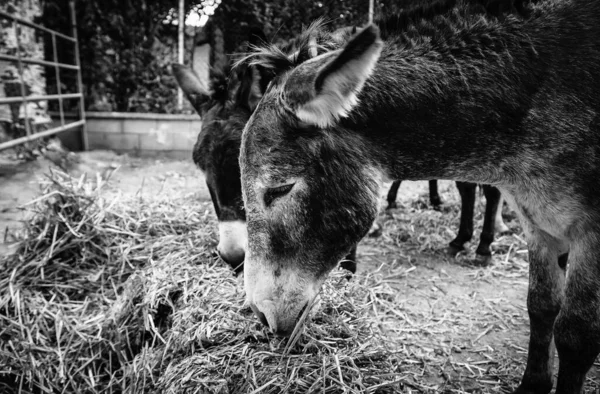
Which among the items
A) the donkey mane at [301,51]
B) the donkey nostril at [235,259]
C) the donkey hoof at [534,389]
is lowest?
the donkey hoof at [534,389]

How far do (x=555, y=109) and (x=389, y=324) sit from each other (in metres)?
1.66

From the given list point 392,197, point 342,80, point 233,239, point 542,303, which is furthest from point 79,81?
point 542,303

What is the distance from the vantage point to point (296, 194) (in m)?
1.63

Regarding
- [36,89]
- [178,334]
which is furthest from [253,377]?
[36,89]

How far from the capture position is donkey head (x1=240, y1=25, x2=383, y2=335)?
162cm

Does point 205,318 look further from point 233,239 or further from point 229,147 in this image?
point 229,147

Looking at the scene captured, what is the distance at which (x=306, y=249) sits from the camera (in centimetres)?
168

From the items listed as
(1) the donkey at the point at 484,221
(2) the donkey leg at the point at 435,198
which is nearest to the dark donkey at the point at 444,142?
(1) the donkey at the point at 484,221

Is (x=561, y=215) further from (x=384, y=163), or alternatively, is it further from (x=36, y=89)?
(x=36, y=89)

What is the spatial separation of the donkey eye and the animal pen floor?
808 mm

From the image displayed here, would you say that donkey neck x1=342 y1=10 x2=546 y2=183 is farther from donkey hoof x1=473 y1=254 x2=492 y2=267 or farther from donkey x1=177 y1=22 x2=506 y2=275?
donkey hoof x1=473 y1=254 x2=492 y2=267

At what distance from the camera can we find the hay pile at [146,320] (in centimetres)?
203

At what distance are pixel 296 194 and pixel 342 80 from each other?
0.46 m

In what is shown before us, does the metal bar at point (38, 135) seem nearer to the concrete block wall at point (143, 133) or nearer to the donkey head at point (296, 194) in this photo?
the concrete block wall at point (143, 133)
